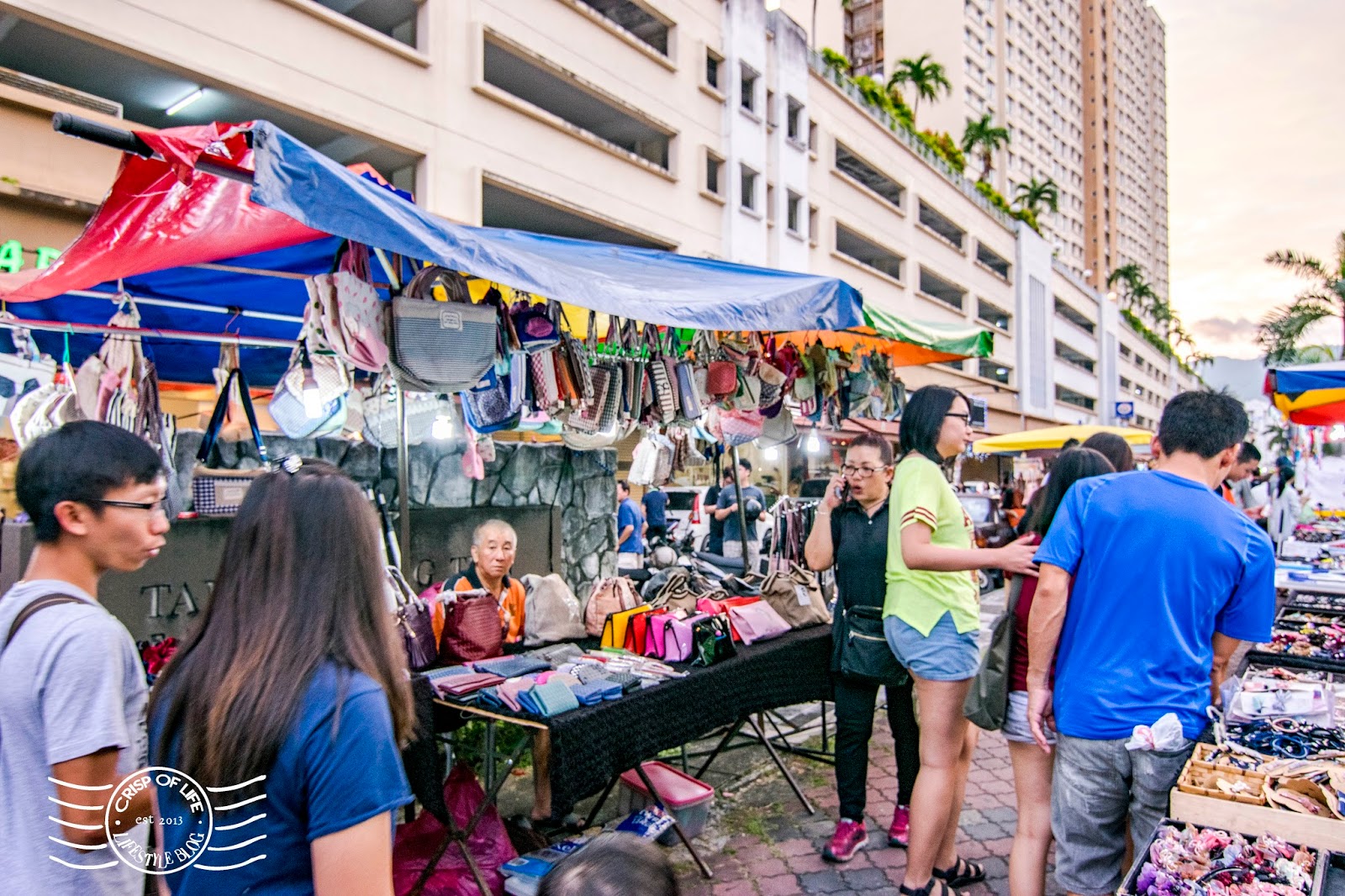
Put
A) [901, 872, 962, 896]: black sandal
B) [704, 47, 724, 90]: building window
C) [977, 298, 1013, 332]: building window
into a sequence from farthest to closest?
[977, 298, 1013, 332]: building window, [704, 47, 724, 90]: building window, [901, 872, 962, 896]: black sandal

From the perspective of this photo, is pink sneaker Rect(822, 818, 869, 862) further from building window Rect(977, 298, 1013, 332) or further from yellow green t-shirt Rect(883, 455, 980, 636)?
building window Rect(977, 298, 1013, 332)

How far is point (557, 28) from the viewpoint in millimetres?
16156

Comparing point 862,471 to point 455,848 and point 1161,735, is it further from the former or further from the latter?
point 455,848

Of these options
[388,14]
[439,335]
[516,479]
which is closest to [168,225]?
[439,335]

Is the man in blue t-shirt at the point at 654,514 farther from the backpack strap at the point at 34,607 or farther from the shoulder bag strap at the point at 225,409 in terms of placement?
the backpack strap at the point at 34,607

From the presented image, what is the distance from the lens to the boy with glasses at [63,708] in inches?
56.9

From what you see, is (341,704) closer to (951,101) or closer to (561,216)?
(561,216)

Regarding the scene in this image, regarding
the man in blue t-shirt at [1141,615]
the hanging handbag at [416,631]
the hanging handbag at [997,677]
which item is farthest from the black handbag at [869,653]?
the hanging handbag at [416,631]

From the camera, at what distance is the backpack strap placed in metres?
1.48

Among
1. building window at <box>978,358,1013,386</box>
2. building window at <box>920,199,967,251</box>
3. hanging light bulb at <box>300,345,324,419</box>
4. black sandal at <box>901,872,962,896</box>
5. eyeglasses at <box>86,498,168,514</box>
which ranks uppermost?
building window at <box>920,199,967,251</box>

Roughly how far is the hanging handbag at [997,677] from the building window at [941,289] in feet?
98.8

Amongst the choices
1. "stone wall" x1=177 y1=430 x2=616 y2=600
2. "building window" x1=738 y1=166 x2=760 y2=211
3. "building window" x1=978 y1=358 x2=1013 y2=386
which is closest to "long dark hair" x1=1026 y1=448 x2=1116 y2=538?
"stone wall" x1=177 y1=430 x2=616 y2=600

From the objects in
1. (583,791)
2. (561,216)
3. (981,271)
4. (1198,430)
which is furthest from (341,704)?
(981,271)

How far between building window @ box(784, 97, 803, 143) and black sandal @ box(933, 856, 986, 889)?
74.6ft
